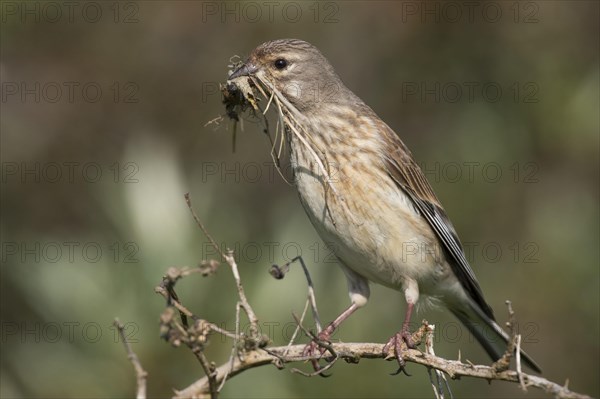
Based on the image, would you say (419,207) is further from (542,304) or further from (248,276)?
(542,304)

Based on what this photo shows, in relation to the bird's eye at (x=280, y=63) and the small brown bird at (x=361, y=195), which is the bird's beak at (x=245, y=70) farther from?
the bird's eye at (x=280, y=63)

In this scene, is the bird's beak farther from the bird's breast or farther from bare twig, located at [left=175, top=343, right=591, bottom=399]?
bare twig, located at [left=175, top=343, right=591, bottom=399]

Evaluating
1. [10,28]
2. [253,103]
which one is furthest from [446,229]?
[10,28]

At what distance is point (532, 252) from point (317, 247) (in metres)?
2.13

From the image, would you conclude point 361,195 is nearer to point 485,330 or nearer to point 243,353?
point 485,330

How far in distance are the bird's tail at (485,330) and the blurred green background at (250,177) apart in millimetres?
319

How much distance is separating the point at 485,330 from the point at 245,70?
7.23 ft

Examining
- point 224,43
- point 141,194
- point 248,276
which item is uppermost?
point 224,43

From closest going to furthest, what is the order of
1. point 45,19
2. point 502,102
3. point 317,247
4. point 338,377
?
point 338,377 < point 317,247 < point 502,102 < point 45,19

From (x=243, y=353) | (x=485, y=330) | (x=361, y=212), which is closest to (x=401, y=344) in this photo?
(x=361, y=212)

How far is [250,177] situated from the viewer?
27.3ft

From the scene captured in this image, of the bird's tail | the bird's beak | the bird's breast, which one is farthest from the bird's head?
the bird's tail

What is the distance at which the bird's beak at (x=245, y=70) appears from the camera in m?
4.92

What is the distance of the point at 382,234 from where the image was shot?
4941 mm
